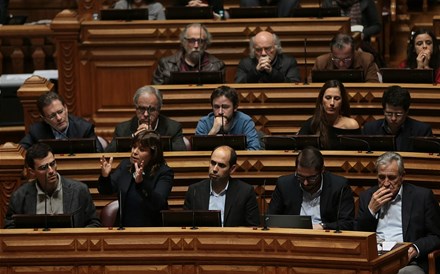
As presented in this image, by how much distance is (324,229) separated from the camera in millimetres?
6320

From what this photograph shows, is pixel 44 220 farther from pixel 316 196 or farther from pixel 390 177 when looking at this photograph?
pixel 390 177

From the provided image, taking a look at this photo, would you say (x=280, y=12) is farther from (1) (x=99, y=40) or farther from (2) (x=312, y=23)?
(1) (x=99, y=40)

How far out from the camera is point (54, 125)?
24.2 feet

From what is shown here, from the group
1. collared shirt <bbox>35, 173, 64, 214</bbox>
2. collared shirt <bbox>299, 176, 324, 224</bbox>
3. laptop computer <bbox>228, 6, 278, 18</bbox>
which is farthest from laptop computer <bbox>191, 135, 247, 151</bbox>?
laptop computer <bbox>228, 6, 278, 18</bbox>

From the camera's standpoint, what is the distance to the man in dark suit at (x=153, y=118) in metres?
7.28

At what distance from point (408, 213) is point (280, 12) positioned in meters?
2.99

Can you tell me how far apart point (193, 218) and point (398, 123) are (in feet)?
5.07

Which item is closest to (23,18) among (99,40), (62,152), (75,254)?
(99,40)

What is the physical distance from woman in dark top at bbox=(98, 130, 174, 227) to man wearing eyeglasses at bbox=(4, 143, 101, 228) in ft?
0.50

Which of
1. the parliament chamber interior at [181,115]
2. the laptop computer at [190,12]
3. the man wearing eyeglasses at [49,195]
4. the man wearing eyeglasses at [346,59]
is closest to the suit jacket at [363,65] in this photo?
the man wearing eyeglasses at [346,59]

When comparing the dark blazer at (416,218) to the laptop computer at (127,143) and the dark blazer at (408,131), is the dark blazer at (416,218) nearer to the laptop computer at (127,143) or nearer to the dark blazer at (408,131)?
the dark blazer at (408,131)

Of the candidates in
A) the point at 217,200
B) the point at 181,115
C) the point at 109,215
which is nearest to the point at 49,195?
the point at 109,215

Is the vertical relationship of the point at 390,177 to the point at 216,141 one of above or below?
below

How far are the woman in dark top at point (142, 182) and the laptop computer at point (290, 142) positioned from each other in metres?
0.69
